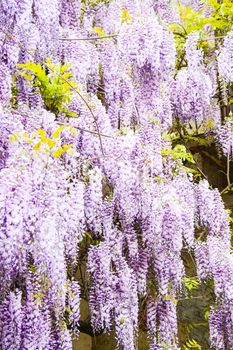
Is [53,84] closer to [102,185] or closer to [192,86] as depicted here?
[102,185]

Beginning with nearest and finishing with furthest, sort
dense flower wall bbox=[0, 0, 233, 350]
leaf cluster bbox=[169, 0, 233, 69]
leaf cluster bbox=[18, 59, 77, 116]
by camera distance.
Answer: dense flower wall bbox=[0, 0, 233, 350] < leaf cluster bbox=[18, 59, 77, 116] < leaf cluster bbox=[169, 0, 233, 69]

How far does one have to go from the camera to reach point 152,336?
14.0 ft

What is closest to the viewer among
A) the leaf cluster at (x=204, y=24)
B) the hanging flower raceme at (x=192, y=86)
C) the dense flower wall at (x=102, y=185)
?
the dense flower wall at (x=102, y=185)

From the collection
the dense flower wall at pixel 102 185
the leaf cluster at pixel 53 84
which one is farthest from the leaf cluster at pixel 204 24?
the leaf cluster at pixel 53 84

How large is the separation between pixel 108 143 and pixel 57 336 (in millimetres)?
1397

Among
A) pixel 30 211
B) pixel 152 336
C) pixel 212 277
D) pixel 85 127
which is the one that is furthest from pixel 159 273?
Result: pixel 30 211

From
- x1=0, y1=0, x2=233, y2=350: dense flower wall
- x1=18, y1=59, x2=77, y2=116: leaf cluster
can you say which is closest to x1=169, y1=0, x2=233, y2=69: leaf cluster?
x1=0, y1=0, x2=233, y2=350: dense flower wall

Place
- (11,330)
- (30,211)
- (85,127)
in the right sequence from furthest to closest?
(85,127) → (11,330) → (30,211)

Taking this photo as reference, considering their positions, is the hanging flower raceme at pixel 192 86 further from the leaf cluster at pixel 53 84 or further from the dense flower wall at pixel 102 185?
the leaf cluster at pixel 53 84

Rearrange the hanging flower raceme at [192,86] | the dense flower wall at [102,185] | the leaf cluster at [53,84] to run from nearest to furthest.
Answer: the dense flower wall at [102,185], the leaf cluster at [53,84], the hanging flower raceme at [192,86]

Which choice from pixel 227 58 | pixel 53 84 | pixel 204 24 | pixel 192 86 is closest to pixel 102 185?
pixel 53 84

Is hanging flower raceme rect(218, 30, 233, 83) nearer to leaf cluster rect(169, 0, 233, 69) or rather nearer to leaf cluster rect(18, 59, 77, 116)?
leaf cluster rect(169, 0, 233, 69)

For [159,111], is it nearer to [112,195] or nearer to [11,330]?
[112,195]

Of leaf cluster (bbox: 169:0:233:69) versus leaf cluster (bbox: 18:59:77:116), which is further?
leaf cluster (bbox: 169:0:233:69)
